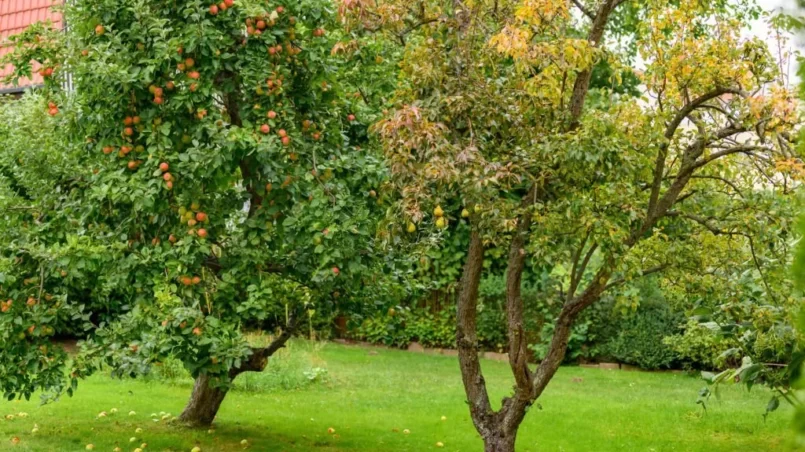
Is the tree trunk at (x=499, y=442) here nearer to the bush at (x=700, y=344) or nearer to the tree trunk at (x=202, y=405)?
the bush at (x=700, y=344)

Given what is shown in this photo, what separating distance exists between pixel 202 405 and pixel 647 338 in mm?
8360

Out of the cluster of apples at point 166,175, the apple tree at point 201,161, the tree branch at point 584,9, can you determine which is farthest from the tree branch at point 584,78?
the cluster of apples at point 166,175

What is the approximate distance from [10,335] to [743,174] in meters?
5.67

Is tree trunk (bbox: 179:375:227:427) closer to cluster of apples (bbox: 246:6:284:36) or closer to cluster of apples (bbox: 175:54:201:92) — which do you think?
cluster of apples (bbox: 175:54:201:92)

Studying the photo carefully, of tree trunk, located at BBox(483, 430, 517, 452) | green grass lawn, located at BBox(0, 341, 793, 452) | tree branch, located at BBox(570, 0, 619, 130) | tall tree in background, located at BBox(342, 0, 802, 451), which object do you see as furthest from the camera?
green grass lawn, located at BBox(0, 341, 793, 452)

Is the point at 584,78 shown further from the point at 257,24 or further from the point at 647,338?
the point at 647,338

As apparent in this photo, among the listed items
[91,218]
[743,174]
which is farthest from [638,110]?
[91,218]

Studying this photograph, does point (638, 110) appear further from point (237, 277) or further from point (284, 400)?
point (284, 400)

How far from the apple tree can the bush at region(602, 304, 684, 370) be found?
8.97m

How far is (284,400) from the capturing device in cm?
1154

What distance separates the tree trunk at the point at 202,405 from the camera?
9102mm

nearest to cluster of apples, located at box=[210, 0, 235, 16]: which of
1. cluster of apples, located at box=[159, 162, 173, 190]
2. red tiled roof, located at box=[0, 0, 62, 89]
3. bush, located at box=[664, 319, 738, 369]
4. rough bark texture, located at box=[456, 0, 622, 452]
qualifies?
cluster of apples, located at box=[159, 162, 173, 190]

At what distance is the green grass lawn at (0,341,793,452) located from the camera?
8891mm

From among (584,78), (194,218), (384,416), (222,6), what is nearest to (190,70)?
(222,6)
